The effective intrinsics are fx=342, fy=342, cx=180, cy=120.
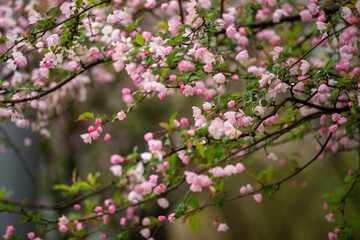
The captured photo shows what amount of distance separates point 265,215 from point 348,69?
1.51 metres

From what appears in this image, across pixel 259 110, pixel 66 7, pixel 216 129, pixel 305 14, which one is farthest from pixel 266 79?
pixel 66 7

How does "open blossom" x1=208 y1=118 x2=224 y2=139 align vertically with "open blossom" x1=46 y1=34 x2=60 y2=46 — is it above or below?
below

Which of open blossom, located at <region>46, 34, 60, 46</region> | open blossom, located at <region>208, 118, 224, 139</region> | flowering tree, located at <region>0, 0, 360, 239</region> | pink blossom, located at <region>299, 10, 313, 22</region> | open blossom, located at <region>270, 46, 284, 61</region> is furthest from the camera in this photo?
pink blossom, located at <region>299, 10, 313, 22</region>

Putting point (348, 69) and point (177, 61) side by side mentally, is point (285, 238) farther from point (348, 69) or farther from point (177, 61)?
point (177, 61)

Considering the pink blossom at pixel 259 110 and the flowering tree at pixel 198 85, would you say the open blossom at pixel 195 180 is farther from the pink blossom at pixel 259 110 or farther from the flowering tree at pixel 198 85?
the pink blossom at pixel 259 110

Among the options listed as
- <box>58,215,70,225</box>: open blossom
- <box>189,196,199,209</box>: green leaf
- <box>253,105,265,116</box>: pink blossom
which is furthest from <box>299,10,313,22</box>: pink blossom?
<box>58,215,70,225</box>: open blossom

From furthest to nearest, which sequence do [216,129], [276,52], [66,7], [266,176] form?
1. [266,176]
2. [276,52]
3. [66,7]
4. [216,129]

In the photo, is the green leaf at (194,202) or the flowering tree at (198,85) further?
the green leaf at (194,202)

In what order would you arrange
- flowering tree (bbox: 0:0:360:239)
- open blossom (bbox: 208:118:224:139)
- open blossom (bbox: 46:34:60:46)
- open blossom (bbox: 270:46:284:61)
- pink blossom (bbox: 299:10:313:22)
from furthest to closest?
pink blossom (bbox: 299:10:313:22)
open blossom (bbox: 270:46:284:61)
open blossom (bbox: 46:34:60:46)
flowering tree (bbox: 0:0:360:239)
open blossom (bbox: 208:118:224:139)

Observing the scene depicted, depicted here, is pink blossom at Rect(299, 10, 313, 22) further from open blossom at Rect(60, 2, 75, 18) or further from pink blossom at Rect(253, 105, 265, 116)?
open blossom at Rect(60, 2, 75, 18)

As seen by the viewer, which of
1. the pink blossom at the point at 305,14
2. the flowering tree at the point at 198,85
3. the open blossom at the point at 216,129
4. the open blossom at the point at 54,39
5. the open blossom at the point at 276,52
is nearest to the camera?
the open blossom at the point at 216,129

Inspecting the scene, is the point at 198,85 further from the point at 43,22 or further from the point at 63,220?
the point at 63,220

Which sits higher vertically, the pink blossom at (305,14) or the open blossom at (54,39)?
the open blossom at (54,39)

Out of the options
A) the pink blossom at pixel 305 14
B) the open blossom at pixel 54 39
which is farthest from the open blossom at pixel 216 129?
the pink blossom at pixel 305 14
